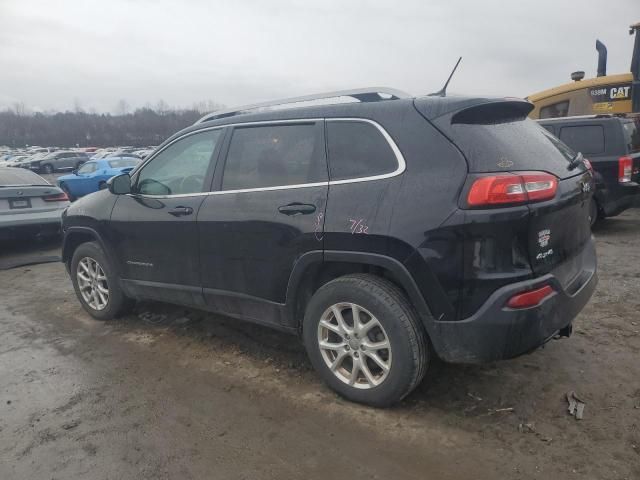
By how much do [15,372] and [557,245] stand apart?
3.83 meters

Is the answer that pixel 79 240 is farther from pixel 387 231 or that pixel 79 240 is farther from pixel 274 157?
pixel 387 231

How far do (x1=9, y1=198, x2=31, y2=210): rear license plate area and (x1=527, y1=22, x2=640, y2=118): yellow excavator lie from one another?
8.66 metres

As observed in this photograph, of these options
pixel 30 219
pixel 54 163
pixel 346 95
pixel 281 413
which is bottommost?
pixel 281 413

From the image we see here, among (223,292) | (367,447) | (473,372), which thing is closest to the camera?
(367,447)

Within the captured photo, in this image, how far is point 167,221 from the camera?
3.90 m

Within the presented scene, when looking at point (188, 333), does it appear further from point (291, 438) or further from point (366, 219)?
point (366, 219)

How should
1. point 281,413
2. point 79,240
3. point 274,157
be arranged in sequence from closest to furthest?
point 281,413
point 274,157
point 79,240

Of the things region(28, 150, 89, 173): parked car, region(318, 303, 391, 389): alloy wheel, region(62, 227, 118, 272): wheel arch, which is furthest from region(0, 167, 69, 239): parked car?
region(28, 150, 89, 173): parked car

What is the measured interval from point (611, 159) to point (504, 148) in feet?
18.3

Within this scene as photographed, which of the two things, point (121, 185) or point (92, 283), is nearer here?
point (121, 185)

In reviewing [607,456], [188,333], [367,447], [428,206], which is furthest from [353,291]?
[188,333]

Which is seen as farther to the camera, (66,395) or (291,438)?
(66,395)

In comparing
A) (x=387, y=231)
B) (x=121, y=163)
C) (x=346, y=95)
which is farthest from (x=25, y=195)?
(x=121, y=163)

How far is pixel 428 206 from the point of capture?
8.61 ft
